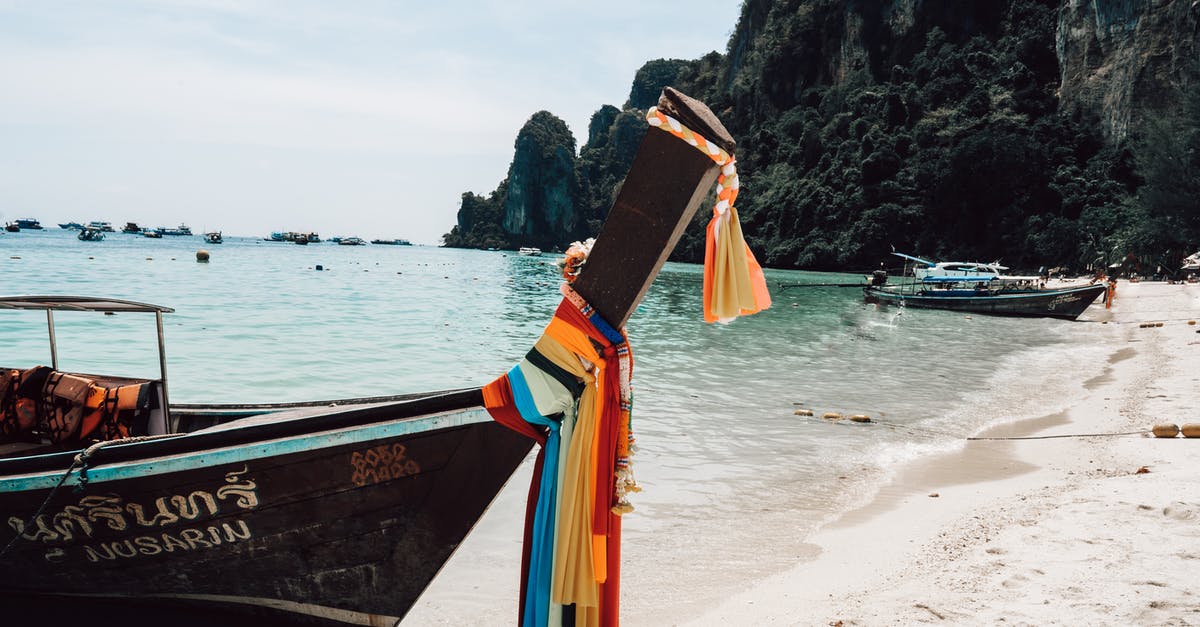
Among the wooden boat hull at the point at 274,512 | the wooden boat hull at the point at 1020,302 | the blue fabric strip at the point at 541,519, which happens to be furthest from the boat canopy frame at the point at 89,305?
the wooden boat hull at the point at 1020,302

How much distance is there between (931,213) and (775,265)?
1540 cm

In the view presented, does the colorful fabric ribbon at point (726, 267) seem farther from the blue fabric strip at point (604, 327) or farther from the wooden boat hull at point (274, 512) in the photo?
the wooden boat hull at point (274, 512)

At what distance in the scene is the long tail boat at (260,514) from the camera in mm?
2965

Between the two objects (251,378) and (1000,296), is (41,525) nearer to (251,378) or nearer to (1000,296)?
(251,378)

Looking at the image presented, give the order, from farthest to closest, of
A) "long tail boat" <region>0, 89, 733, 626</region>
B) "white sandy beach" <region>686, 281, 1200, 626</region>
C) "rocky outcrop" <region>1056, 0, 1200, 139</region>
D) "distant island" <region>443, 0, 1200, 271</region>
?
"rocky outcrop" <region>1056, 0, 1200, 139</region>, "distant island" <region>443, 0, 1200, 271</region>, "white sandy beach" <region>686, 281, 1200, 626</region>, "long tail boat" <region>0, 89, 733, 626</region>

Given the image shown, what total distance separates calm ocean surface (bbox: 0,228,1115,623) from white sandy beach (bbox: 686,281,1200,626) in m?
0.46

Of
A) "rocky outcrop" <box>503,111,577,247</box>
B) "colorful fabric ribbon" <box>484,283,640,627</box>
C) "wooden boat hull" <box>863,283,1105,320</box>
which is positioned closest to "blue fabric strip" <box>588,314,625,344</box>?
"colorful fabric ribbon" <box>484,283,640,627</box>

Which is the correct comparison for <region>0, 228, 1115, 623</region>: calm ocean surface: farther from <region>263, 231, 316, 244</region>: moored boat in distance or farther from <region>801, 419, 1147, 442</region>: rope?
<region>263, 231, 316, 244</region>: moored boat in distance

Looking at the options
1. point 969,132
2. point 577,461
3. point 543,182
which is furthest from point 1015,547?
point 543,182

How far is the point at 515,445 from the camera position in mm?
2783

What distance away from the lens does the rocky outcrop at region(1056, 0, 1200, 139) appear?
140ft

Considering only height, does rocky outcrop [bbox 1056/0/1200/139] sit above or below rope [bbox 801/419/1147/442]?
above

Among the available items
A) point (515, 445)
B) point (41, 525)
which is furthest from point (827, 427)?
point (41, 525)

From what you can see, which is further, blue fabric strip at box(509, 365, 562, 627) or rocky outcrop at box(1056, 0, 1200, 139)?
rocky outcrop at box(1056, 0, 1200, 139)
